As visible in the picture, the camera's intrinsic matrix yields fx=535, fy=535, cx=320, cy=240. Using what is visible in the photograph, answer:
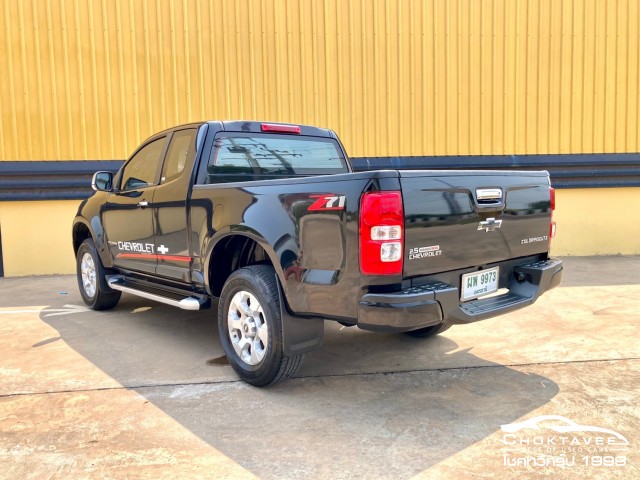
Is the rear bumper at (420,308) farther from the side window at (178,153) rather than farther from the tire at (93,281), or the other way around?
the tire at (93,281)

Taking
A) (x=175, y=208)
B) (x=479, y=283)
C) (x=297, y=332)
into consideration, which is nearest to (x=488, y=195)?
(x=479, y=283)

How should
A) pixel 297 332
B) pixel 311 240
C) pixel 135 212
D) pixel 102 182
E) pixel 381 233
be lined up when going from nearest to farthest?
pixel 381 233
pixel 311 240
pixel 297 332
pixel 135 212
pixel 102 182

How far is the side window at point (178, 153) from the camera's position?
417 centimetres

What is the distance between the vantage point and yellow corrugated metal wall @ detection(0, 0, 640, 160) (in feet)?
25.5

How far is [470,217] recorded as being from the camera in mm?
3127

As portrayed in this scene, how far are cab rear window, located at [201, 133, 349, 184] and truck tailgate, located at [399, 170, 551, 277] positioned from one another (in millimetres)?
1740

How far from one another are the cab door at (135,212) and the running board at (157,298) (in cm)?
16

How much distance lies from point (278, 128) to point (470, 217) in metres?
1.98

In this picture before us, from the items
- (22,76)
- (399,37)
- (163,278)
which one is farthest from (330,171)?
(22,76)

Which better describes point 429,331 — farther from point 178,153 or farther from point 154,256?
point 178,153

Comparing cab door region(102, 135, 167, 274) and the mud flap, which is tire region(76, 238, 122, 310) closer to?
cab door region(102, 135, 167, 274)

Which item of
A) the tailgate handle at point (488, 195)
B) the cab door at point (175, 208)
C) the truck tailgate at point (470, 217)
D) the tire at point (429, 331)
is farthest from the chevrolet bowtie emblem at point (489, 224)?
the cab door at point (175, 208)

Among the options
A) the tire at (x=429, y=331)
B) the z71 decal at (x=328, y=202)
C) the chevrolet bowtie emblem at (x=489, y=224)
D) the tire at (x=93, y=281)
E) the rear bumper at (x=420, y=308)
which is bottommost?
the tire at (x=429, y=331)

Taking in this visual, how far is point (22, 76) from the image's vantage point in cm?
770
